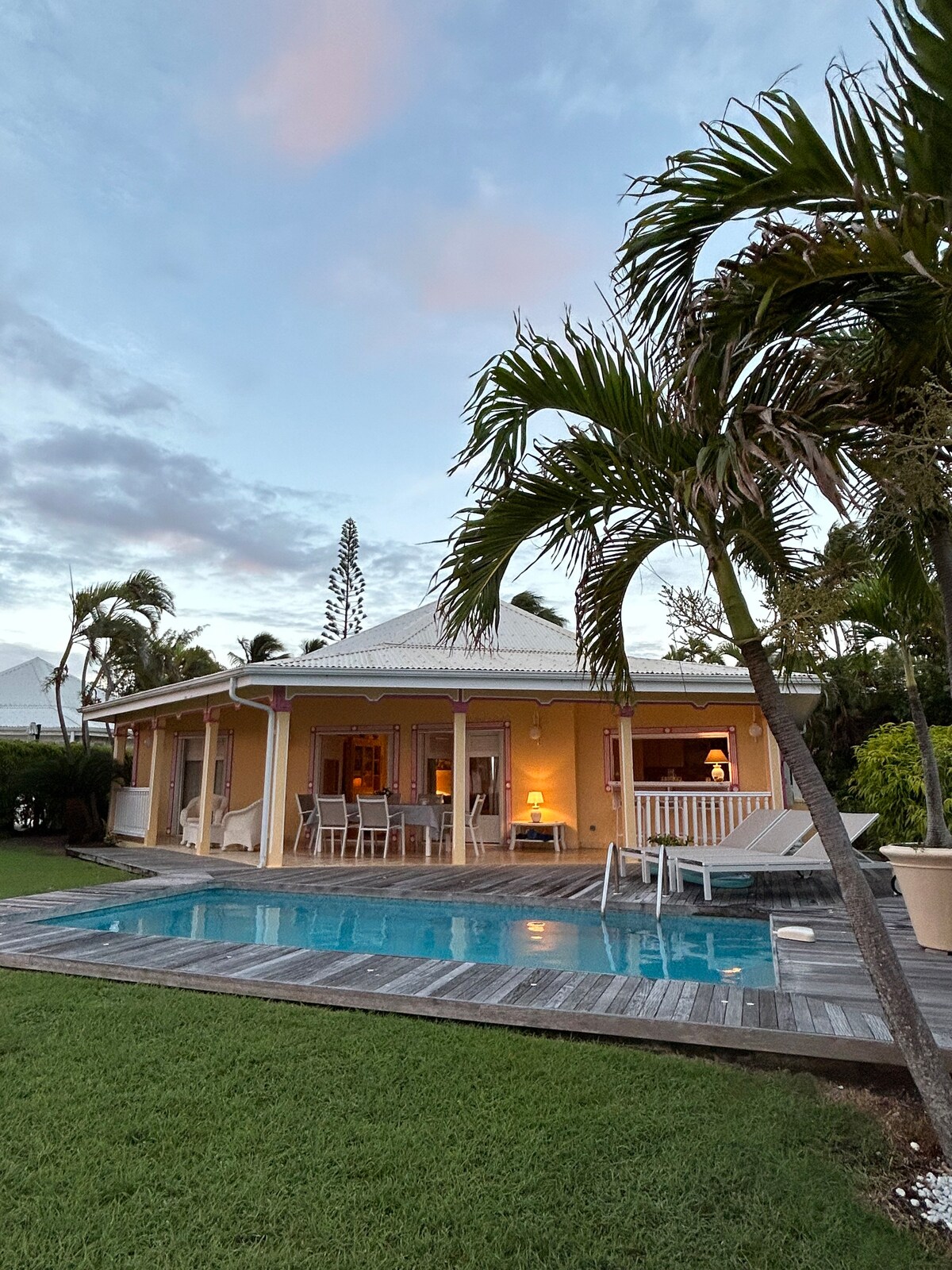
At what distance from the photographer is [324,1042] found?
369cm

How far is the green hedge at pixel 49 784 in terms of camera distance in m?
14.5

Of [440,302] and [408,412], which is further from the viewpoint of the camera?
[408,412]

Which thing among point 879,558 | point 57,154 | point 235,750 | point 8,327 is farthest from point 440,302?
point 235,750

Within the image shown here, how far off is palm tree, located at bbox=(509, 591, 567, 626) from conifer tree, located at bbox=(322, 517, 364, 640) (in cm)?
1133

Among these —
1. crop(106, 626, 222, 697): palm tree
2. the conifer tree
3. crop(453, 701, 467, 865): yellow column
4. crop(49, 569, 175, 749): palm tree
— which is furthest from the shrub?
the conifer tree

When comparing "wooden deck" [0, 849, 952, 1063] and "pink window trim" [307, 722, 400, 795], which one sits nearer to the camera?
"wooden deck" [0, 849, 952, 1063]

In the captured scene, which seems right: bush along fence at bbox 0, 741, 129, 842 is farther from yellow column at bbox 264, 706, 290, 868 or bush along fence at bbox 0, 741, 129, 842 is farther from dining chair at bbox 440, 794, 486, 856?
dining chair at bbox 440, 794, 486, 856

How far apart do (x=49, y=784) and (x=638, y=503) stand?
14874 mm

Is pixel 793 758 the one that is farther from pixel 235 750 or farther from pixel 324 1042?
pixel 235 750

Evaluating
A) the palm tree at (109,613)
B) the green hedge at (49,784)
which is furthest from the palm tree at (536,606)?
the green hedge at (49,784)

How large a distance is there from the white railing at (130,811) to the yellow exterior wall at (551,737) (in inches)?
65.8

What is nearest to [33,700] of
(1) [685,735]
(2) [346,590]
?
(2) [346,590]

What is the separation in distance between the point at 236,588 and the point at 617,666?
2661 centimetres

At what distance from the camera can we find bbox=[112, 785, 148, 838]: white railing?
46.9ft
